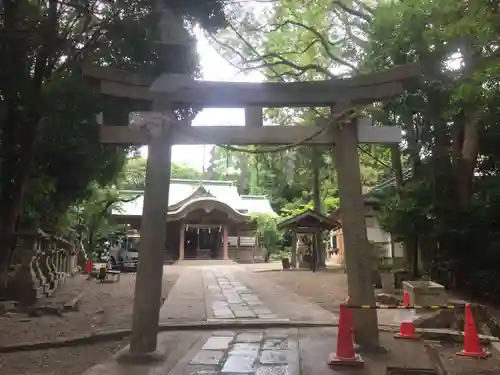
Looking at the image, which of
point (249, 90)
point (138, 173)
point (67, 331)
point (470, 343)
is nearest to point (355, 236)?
point (470, 343)

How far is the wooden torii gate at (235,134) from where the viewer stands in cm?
579

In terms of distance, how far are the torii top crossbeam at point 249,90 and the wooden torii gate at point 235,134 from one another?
13 millimetres

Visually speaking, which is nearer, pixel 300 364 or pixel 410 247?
pixel 300 364

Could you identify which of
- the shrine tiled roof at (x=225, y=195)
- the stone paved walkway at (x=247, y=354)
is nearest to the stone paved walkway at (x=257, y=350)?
the stone paved walkway at (x=247, y=354)

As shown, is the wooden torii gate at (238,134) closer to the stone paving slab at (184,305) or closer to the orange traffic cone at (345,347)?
the orange traffic cone at (345,347)

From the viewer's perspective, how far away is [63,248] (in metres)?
17.5

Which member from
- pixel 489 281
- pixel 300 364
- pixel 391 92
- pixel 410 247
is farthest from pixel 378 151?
pixel 300 364

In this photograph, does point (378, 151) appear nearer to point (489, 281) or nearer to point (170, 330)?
point (489, 281)

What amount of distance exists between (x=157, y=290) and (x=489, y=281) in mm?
10178

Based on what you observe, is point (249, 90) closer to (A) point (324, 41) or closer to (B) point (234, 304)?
(B) point (234, 304)

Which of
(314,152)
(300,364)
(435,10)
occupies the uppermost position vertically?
(314,152)

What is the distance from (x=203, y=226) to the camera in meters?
33.6

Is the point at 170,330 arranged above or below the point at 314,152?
below

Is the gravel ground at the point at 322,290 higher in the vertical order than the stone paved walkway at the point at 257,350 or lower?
higher
